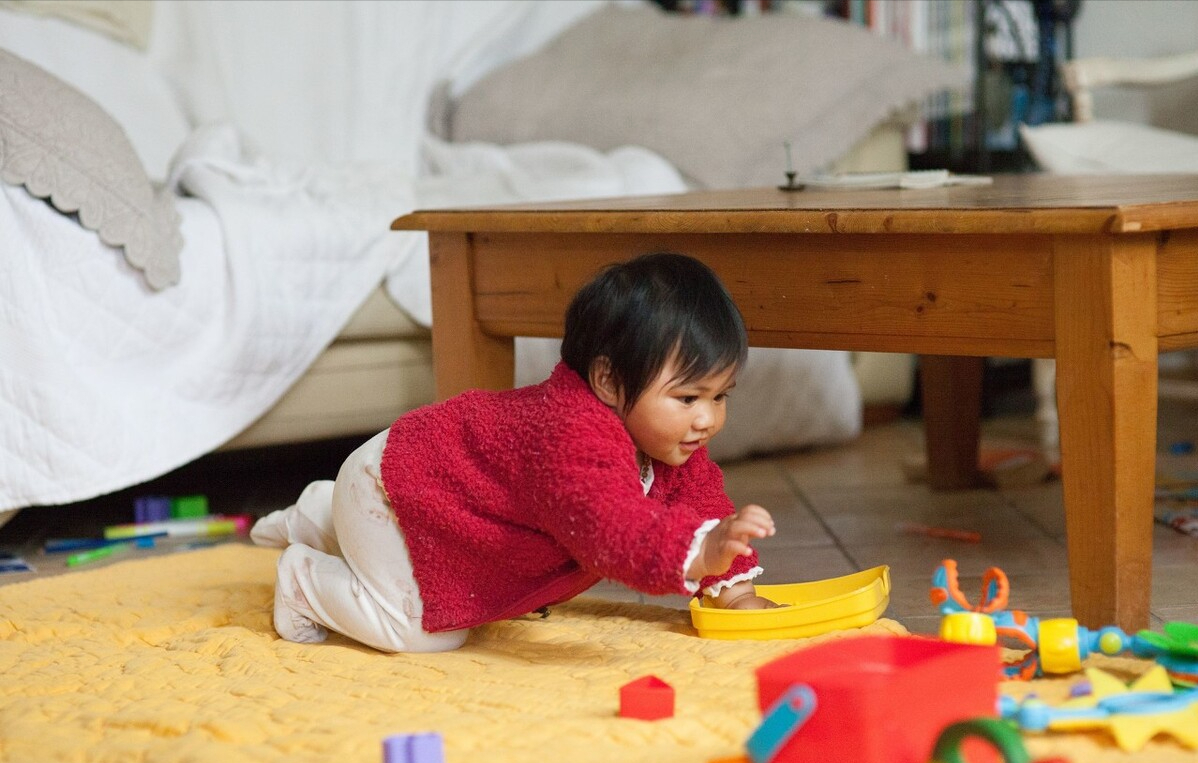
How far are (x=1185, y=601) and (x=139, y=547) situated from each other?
1291 millimetres

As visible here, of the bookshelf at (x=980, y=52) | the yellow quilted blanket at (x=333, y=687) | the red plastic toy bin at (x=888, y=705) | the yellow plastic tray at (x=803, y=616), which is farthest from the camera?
the bookshelf at (x=980, y=52)

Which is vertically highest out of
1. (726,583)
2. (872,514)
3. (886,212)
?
(886,212)

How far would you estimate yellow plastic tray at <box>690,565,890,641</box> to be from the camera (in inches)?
48.5

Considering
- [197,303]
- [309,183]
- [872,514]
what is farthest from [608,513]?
[309,183]

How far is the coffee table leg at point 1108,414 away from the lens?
1.12 m

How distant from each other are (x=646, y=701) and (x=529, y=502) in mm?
230

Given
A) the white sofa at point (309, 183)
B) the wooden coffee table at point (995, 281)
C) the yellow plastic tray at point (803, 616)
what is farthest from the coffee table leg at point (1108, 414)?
the white sofa at point (309, 183)

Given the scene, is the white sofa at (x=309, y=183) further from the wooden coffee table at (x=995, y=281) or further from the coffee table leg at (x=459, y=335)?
the wooden coffee table at (x=995, y=281)

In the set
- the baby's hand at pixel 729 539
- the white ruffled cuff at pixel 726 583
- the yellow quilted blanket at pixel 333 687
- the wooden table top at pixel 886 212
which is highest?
the wooden table top at pixel 886 212

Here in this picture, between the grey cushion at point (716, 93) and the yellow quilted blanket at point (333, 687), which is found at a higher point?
the grey cushion at point (716, 93)

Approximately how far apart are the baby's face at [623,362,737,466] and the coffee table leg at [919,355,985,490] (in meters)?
0.85

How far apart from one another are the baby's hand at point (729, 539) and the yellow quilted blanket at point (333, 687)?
95 millimetres

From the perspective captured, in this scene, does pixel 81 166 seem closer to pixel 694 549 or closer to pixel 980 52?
pixel 694 549

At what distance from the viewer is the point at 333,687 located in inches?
45.8
